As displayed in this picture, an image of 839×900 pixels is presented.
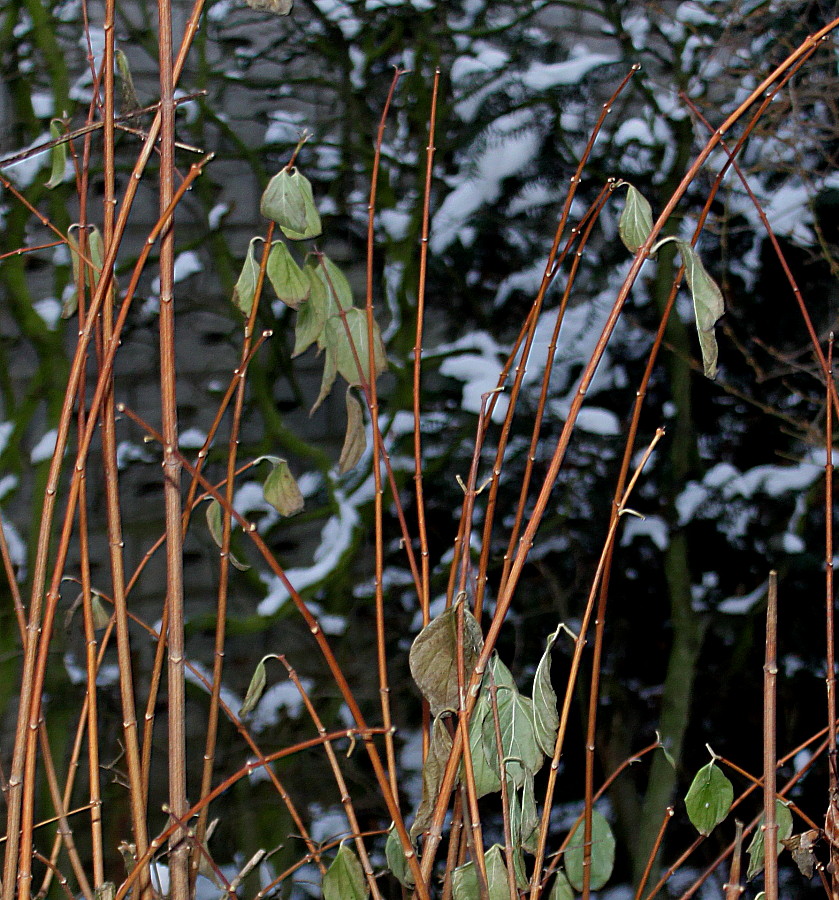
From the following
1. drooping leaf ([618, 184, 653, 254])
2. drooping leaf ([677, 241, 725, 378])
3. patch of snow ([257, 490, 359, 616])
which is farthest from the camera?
patch of snow ([257, 490, 359, 616])

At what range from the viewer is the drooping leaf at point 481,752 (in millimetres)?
780

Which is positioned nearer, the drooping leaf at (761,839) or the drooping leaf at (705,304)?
the drooping leaf at (705,304)

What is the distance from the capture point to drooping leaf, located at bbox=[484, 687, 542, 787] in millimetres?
820

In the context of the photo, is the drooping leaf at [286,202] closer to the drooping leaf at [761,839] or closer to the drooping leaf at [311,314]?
the drooping leaf at [311,314]

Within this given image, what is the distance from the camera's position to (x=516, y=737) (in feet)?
2.71

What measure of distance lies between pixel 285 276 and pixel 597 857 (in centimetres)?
88

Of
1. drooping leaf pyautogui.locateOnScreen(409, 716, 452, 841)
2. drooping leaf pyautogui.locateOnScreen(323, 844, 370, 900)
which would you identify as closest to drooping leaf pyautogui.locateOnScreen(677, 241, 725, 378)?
drooping leaf pyautogui.locateOnScreen(409, 716, 452, 841)

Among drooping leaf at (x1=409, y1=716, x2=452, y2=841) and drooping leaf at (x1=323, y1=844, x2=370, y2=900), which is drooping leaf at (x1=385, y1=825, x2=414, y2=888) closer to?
drooping leaf at (x1=323, y1=844, x2=370, y2=900)

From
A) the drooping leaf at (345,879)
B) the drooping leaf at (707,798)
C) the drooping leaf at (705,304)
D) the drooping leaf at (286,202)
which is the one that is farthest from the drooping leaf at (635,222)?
the drooping leaf at (345,879)

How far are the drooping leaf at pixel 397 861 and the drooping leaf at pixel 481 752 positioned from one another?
0.63 ft

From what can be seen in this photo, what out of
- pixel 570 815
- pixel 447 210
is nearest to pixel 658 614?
pixel 570 815

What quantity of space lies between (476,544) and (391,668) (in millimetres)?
264

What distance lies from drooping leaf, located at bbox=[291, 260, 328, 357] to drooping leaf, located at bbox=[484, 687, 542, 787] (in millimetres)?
468

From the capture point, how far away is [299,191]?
0.82 m
